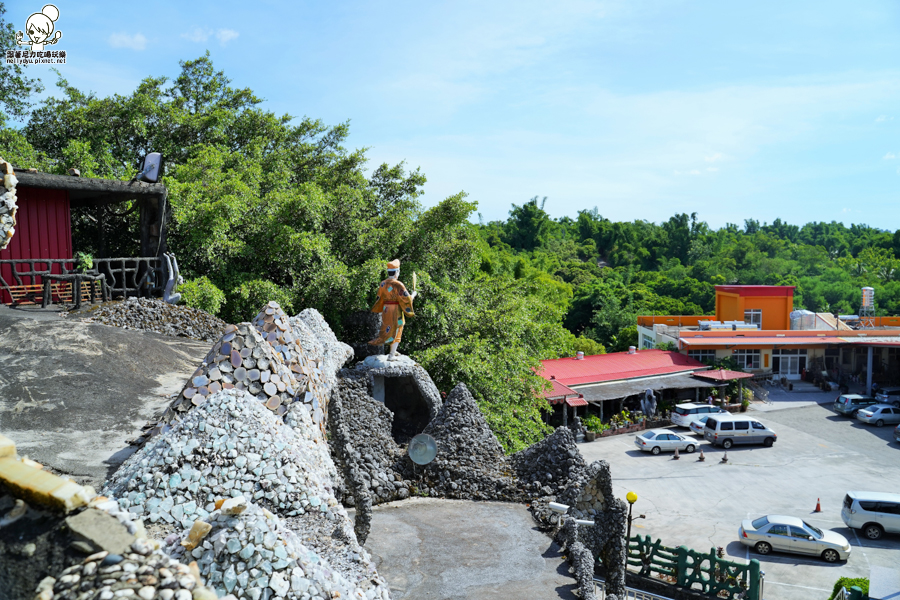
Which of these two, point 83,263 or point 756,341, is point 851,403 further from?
point 83,263

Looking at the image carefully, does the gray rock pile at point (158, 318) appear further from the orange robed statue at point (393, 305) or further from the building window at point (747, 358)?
the building window at point (747, 358)

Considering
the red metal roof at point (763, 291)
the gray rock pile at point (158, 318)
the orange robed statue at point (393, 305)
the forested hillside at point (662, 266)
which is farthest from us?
the forested hillside at point (662, 266)

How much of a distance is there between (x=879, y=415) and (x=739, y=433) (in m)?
8.41

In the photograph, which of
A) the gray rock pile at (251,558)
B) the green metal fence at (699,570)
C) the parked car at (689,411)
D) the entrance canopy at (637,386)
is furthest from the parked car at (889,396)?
the gray rock pile at (251,558)

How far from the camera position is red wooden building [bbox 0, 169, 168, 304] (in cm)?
1436

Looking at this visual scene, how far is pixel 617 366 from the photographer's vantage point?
34.5 meters

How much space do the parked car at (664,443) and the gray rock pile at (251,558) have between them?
22747 millimetres

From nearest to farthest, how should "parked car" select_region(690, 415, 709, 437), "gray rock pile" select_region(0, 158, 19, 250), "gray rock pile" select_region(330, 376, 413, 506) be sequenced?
"gray rock pile" select_region(0, 158, 19, 250), "gray rock pile" select_region(330, 376, 413, 506), "parked car" select_region(690, 415, 709, 437)

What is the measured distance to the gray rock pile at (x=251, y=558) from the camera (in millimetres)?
5609

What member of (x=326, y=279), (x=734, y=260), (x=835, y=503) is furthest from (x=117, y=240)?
(x=734, y=260)

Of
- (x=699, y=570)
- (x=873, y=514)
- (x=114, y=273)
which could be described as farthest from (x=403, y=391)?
(x=873, y=514)

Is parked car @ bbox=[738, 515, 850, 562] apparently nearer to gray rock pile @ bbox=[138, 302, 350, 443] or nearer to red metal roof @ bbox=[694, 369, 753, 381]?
gray rock pile @ bbox=[138, 302, 350, 443]

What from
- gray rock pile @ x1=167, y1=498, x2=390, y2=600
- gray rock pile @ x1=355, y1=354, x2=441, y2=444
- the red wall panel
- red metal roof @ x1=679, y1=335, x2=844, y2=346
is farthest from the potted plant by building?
red metal roof @ x1=679, y1=335, x2=844, y2=346

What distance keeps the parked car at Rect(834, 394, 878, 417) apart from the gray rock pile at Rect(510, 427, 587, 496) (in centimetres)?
2465
